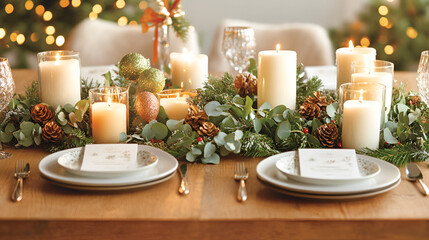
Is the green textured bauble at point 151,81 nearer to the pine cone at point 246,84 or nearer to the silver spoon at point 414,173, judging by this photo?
the pine cone at point 246,84

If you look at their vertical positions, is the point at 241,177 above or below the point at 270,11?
below

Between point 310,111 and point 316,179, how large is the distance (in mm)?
347

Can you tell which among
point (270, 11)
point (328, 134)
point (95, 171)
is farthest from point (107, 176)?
point (270, 11)

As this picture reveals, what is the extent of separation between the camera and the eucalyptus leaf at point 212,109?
4.10ft

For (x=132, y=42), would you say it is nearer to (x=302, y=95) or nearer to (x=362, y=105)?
(x=302, y=95)

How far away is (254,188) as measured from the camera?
102cm

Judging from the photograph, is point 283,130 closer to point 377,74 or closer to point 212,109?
point 212,109

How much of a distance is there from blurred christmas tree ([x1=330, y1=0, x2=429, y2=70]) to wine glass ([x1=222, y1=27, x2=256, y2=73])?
2.21 m

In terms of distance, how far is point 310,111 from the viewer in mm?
1284

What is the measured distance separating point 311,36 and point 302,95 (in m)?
1.31

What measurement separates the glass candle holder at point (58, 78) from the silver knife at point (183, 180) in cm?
43

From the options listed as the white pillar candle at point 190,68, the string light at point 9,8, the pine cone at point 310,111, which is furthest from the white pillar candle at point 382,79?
the string light at point 9,8

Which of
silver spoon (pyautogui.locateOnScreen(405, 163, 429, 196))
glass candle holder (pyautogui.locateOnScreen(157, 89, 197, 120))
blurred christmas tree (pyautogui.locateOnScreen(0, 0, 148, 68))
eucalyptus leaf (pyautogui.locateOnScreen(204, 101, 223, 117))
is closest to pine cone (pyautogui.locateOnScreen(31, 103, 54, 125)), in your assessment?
glass candle holder (pyautogui.locateOnScreen(157, 89, 197, 120))

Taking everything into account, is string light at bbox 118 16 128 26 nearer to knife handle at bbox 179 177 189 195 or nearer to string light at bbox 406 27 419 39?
string light at bbox 406 27 419 39
